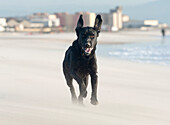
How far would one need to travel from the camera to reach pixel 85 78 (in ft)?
18.8

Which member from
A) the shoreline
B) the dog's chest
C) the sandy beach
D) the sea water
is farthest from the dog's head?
the shoreline

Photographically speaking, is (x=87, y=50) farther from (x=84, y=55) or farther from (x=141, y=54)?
(x=141, y=54)

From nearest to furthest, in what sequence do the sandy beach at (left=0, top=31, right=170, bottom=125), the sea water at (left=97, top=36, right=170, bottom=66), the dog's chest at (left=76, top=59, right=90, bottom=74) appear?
the sandy beach at (left=0, top=31, right=170, bottom=125), the dog's chest at (left=76, top=59, right=90, bottom=74), the sea water at (left=97, top=36, right=170, bottom=66)

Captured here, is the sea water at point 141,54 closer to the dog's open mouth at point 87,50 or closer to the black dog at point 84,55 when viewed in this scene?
the black dog at point 84,55

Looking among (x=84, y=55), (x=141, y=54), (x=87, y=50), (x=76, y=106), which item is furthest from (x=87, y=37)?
(x=141, y=54)

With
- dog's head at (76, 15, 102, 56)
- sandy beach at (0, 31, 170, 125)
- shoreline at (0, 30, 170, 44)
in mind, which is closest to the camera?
sandy beach at (0, 31, 170, 125)

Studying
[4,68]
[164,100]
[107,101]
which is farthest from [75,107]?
[4,68]

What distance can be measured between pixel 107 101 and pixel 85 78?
0.59 m

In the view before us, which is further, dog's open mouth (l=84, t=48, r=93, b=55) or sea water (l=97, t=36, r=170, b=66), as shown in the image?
sea water (l=97, t=36, r=170, b=66)

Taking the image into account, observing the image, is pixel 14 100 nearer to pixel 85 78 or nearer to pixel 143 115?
pixel 85 78

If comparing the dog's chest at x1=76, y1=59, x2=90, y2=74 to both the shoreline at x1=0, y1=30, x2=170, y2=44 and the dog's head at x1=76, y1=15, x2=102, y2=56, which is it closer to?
the dog's head at x1=76, y1=15, x2=102, y2=56

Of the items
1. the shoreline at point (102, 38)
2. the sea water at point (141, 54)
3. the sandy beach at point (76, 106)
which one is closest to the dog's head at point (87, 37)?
the sandy beach at point (76, 106)

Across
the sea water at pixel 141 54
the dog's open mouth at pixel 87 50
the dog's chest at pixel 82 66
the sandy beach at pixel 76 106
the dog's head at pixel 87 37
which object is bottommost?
the sea water at pixel 141 54

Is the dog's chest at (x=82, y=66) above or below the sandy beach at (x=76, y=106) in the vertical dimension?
above
